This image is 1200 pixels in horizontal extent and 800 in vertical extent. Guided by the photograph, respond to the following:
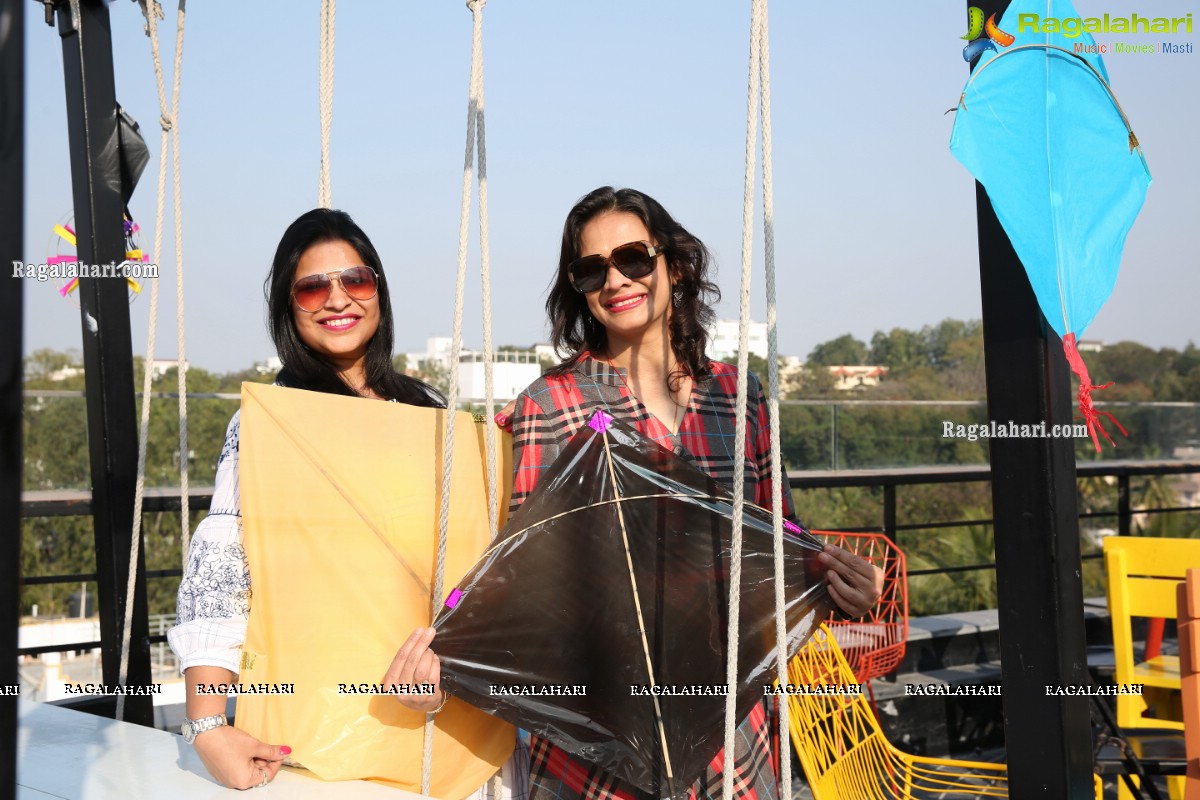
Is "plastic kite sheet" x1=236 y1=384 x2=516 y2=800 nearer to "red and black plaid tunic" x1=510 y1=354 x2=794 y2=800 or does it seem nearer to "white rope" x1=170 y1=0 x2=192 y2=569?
"red and black plaid tunic" x1=510 y1=354 x2=794 y2=800

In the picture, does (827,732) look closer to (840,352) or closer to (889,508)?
(889,508)

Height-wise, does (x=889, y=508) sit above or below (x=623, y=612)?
below

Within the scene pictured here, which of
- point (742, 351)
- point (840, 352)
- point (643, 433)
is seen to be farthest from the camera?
point (840, 352)

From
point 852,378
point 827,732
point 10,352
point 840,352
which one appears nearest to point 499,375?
point 827,732

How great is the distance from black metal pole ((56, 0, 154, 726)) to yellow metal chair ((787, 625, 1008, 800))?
1.44m

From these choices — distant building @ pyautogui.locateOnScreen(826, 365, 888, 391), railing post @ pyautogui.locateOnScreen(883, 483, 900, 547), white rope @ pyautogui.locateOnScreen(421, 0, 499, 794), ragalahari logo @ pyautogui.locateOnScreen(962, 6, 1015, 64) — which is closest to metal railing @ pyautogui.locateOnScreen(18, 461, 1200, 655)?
railing post @ pyautogui.locateOnScreen(883, 483, 900, 547)

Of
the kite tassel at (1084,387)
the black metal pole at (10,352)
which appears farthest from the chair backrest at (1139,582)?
the black metal pole at (10,352)

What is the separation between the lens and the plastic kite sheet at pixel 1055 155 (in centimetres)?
130

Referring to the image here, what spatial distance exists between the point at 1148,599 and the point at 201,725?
9.55ft

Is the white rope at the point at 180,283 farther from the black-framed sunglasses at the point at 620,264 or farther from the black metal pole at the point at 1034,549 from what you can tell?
the black metal pole at the point at 1034,549

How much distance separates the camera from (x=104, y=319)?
2.08 meters

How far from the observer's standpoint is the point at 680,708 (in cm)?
128

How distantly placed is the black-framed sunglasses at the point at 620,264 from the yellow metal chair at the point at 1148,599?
2.23m

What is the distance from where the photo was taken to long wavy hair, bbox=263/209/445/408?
A: 1.47 m
